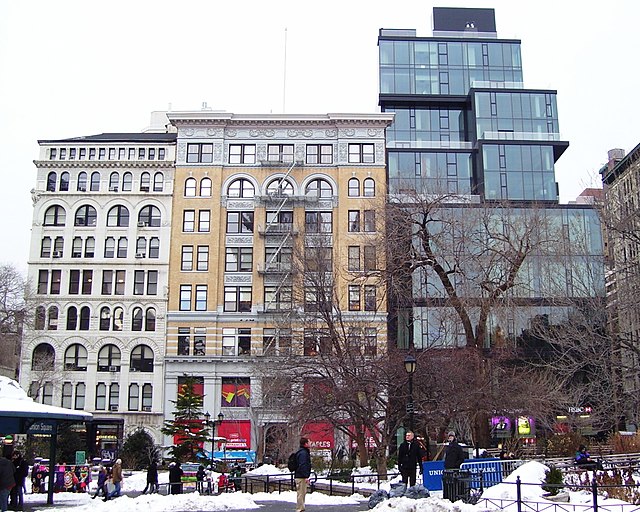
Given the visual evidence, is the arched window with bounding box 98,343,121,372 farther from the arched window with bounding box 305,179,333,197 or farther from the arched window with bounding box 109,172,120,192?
the arched window with bounding box 305,179,333,197

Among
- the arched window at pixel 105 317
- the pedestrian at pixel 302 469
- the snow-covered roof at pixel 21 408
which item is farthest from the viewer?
the arched window at pixel 105 317

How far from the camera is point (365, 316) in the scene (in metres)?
64.4

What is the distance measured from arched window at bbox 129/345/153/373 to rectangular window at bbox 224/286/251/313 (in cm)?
751

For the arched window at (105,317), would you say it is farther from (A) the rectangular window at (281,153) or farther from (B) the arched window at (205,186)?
(A) the rectangular window at (281,153)

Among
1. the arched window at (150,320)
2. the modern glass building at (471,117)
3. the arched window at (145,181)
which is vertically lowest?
the arched window at (150,320)

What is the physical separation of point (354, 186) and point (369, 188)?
1319 mm

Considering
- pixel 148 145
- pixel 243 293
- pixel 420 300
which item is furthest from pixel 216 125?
pixel 420 300

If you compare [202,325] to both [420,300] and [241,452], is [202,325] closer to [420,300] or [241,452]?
[241,452]

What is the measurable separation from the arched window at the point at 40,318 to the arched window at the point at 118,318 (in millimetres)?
5778

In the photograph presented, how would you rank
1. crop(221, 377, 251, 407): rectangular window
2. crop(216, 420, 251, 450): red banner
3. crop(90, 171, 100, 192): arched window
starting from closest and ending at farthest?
crop(216, 420, 251, 450): red banner → crop(221, 377, 251, 407): rectangular window → crop(90, 171, 100, 192): arched window

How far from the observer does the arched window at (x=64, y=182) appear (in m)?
70.0

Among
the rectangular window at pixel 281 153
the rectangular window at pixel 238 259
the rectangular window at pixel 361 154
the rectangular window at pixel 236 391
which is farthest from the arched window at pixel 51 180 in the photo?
the rectangular window at pixel 361 154

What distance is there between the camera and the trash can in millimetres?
19906

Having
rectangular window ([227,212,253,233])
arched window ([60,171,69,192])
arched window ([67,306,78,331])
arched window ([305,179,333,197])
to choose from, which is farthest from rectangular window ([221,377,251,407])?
arched window ([60,171,69,192])
